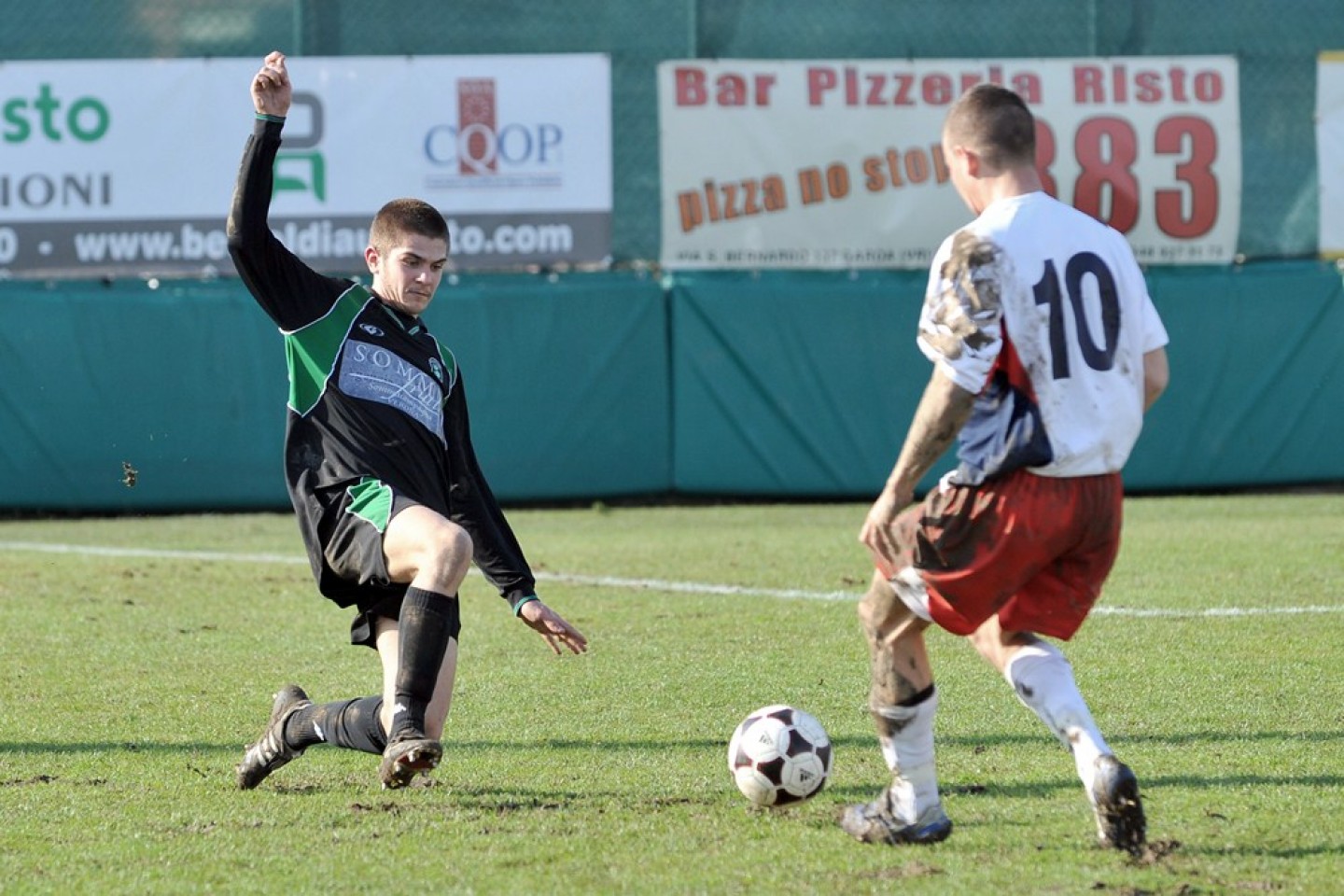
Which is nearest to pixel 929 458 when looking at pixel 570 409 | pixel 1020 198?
pixel 1020 198

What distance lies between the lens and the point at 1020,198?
3996 mm

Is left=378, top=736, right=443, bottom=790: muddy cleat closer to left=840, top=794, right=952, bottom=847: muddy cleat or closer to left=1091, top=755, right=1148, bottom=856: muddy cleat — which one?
left=840, top=794, right=952, bottom=847: muddy cleat

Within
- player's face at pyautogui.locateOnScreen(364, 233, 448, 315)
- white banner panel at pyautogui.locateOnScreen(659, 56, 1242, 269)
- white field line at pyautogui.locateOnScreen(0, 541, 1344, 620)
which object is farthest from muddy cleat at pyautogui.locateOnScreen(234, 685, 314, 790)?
white banner panel at pyautogui.locateOnScreen(659, 56, 1242, 269)

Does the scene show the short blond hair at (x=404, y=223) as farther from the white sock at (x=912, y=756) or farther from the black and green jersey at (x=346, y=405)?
the white sock at (x=912, y=756)

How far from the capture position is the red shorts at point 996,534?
393 cm

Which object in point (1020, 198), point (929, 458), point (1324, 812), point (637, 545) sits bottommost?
point (637, 545)

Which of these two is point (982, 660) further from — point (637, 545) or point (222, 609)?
point (637, 545)

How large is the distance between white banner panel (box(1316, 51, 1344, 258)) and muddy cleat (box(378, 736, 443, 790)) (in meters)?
11.8

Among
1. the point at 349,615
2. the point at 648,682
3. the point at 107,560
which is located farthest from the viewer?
the point at 107,560

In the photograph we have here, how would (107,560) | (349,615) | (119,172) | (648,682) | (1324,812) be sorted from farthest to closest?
(119,172), (107,560), (349,615), (648,682), (1324,812)

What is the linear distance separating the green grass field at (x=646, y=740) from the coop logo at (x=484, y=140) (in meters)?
4.80

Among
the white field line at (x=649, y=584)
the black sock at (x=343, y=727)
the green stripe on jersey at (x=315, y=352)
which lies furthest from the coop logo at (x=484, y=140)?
the black sock at (x=343, y=727)

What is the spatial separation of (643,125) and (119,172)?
414 cm

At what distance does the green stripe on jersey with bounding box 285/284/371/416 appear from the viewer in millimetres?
4922
